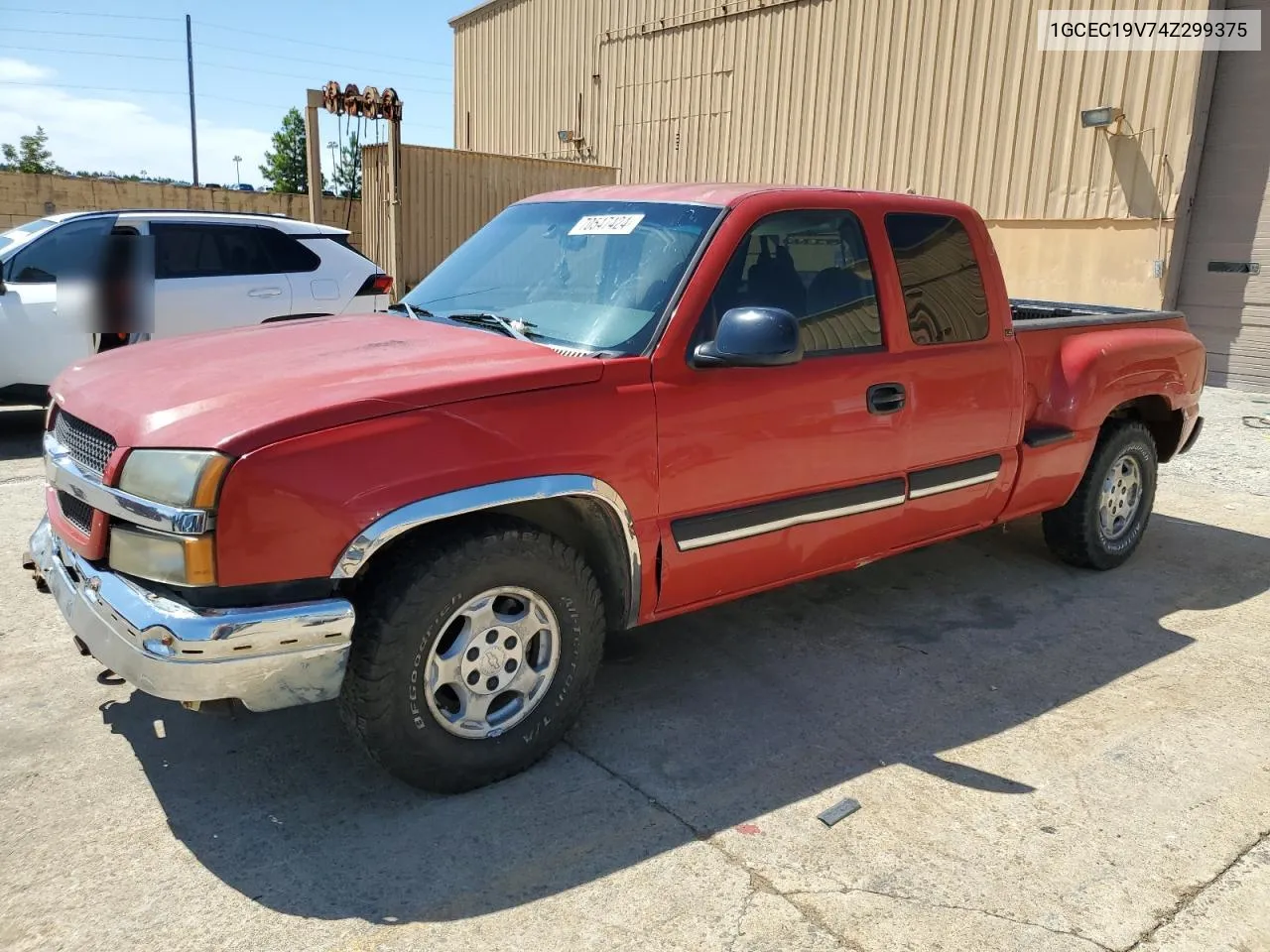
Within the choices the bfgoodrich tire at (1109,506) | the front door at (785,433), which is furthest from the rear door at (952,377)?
the bfgoodrich tire at (1109,506)

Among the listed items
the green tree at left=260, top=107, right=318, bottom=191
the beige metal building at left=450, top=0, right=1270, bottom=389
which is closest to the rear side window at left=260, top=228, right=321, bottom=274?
the beige metal building at left=450, top=0, right=1270, bottom=389

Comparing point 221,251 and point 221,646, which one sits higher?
point 221,251

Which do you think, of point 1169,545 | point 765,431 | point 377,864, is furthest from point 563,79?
point 377,864

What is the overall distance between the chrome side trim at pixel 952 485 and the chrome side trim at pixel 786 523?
0.11 m

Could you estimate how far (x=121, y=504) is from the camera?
2666mm

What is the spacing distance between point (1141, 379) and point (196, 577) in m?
4.79

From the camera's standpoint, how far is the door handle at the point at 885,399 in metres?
3.89

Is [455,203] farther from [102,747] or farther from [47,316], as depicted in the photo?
[102,747]

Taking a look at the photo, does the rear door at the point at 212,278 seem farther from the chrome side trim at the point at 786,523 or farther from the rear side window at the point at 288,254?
the chrome side trim at the point at 786,523

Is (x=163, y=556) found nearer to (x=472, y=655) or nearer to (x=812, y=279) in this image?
(x=472, y=655)

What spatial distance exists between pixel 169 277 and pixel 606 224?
533 cm

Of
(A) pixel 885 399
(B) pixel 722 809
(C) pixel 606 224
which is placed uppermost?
(C) pixel 606 224

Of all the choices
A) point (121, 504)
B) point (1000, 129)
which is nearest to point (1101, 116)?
point (1000, 129)

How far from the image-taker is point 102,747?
3.30 meters
